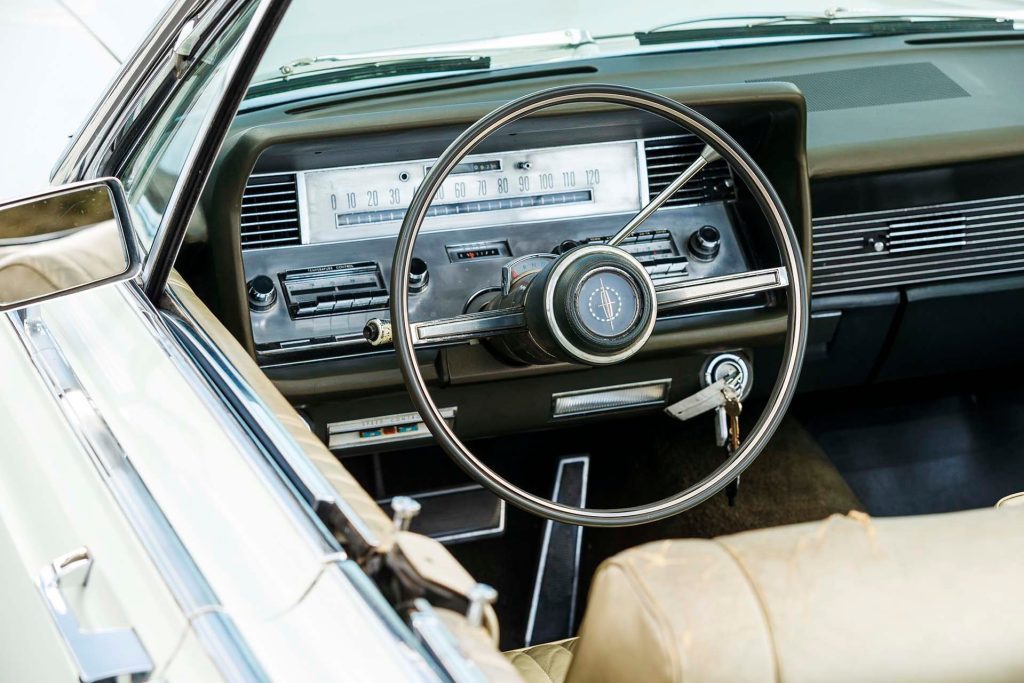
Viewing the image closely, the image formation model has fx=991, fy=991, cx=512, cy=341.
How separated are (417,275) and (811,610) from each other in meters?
1.17

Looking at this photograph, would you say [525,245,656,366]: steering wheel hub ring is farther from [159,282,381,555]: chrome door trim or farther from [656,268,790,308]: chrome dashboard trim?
[159,282,381,555]: chrome door trim

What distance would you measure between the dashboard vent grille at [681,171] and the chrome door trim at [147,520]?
121 centimetres

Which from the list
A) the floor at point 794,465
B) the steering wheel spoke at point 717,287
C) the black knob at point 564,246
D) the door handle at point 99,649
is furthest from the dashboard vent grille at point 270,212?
the door handle at point 99,649

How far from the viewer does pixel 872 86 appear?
2316 mm

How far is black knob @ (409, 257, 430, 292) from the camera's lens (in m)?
1.83

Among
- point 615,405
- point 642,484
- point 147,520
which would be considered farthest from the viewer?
point 642,484

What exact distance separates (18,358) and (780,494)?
6.18 ft

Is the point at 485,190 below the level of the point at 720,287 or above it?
above

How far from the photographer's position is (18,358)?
1241 millimetres

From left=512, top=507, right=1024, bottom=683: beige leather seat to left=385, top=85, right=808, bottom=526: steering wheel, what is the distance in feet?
2.10

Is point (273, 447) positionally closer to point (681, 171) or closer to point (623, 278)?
point (623, 278)

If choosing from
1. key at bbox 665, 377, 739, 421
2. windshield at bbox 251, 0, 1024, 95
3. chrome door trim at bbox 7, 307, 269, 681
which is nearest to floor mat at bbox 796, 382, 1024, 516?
key at bbox 665, 377, 739, 421

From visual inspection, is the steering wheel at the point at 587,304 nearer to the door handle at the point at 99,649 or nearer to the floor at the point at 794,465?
the door handle at the point at 99,649

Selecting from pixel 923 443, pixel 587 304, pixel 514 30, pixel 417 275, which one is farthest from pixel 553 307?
pixel 923 443
